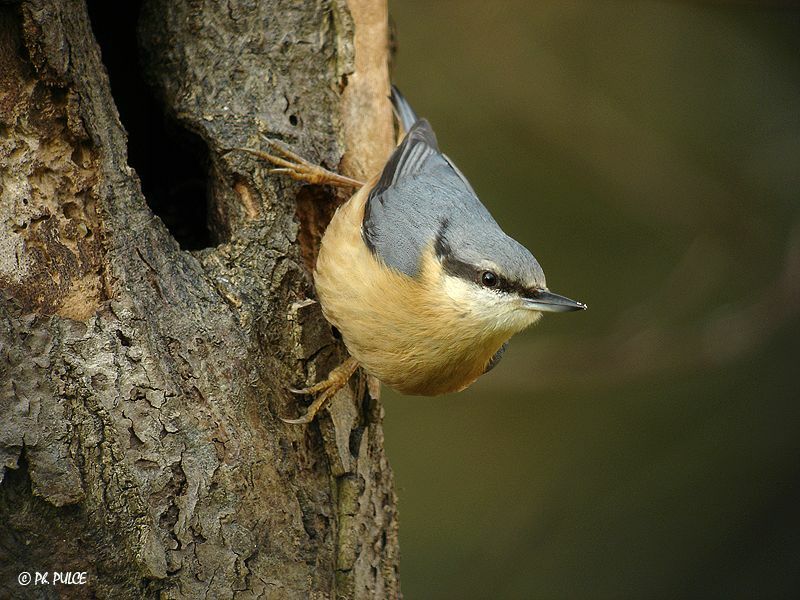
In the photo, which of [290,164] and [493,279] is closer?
[493,279]

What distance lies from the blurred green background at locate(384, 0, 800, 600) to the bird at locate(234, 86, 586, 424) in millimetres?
1904

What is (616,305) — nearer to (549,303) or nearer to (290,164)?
(549,303)

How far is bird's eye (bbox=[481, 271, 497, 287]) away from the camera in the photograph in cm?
250

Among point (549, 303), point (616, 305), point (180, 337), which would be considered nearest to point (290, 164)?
point (180, 337)

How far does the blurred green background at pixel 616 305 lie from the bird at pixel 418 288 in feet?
6.25

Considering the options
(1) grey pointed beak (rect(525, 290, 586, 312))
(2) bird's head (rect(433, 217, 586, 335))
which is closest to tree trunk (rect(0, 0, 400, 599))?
(2) bird's head (rect(433, 217, 586, 335))

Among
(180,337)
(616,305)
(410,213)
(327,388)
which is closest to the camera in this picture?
(180,337)

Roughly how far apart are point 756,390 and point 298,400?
3376 millimetres

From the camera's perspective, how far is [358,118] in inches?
117

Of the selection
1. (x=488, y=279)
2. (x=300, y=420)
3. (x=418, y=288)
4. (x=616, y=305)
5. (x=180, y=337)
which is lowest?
(x=616, y=305)

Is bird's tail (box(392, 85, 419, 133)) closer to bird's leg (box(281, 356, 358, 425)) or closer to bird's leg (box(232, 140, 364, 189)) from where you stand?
bird's leg (box(232, 140, 364, 189))

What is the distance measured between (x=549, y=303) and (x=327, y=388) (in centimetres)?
69

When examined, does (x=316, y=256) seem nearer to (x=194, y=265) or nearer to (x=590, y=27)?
(x=194, y=265)

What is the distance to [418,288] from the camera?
8.65 feet
